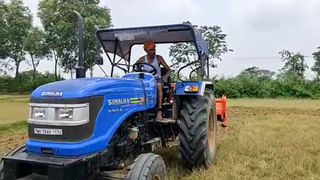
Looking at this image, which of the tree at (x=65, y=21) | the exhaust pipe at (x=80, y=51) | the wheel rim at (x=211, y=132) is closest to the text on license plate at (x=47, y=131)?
the exhaust pipe at (x=80, y=51)

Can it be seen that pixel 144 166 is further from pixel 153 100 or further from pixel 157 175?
pixel 153 100

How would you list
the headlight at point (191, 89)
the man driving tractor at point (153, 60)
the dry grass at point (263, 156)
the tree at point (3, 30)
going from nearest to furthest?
1. the dry grass at point (263, 156)
2. the headlight at point (191, 89)
3. the man driving tractor at point (153, 60)
4. the tree at point (3, 30)

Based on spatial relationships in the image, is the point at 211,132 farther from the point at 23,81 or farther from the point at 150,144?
the point at 23,81

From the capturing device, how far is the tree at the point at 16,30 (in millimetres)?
37531

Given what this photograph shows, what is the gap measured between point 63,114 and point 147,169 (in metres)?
0.92

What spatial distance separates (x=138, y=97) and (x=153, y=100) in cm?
52

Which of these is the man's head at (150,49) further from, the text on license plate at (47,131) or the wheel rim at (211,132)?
the text on license plate at (47,131)

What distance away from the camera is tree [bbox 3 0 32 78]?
37.5 meters

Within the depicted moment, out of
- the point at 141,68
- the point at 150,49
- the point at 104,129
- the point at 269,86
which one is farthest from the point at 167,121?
the point at 269,86

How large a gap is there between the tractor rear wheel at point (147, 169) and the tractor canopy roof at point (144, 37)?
7.37 feet

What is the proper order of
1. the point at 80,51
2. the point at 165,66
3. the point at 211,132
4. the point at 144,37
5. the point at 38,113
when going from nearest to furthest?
the point at 38,113, the point at 80,51, the point at 165,66, the point at 144,37, the point at 211,132

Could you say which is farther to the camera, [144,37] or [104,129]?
[144,37]

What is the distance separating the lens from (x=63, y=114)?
3.46 meters

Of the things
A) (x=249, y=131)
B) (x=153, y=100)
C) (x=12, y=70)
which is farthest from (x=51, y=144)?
(x=12, y=70)
